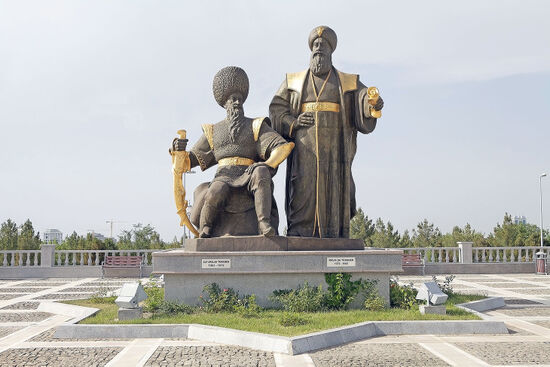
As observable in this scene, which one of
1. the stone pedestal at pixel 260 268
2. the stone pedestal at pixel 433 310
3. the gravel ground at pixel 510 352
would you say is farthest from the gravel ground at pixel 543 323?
the stone pedestal at pixel 260 268

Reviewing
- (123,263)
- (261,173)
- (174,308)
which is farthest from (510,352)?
(123,263)

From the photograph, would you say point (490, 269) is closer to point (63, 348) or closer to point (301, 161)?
point (301, 161)

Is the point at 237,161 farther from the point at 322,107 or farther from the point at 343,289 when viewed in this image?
the point at 343,289

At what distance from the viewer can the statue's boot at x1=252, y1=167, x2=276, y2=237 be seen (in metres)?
8.57

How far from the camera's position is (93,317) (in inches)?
316

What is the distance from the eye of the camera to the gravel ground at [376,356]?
5652 mm

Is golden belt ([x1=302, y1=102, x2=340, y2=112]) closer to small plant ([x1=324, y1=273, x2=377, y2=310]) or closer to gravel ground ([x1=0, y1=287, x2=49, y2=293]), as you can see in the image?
small plant ([x1=324, y1=273, x2=377, y2=310])

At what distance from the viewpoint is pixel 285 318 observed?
23.2ft

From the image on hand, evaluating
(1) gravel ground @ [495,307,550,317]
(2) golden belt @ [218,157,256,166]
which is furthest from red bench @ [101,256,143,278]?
(1) gravel ground @ [495,307,550,317]

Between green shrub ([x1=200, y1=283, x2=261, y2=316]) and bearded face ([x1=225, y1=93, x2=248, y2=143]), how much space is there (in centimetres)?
259

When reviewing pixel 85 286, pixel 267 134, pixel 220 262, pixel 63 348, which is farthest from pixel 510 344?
pixel 85 286

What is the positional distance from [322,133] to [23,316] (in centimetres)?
628

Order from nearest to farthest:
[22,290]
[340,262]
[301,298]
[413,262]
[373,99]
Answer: [301,298]
[340,262]
[373,99]
[22,290]
[413,262]

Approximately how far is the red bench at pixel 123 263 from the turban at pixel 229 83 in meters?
10.0
